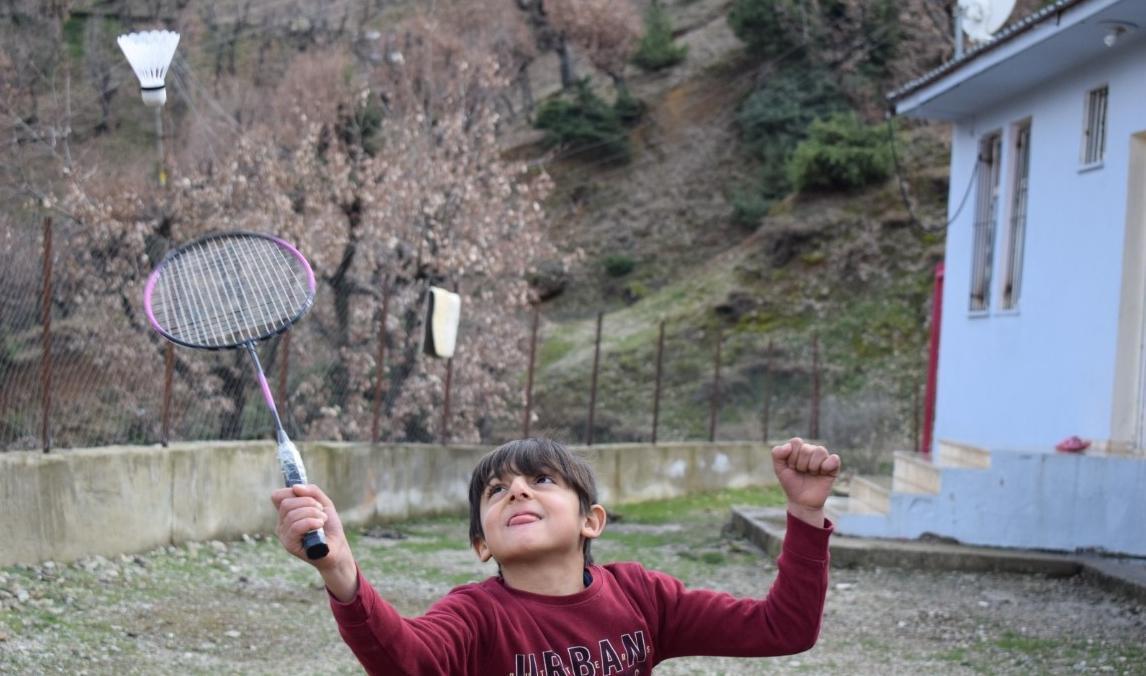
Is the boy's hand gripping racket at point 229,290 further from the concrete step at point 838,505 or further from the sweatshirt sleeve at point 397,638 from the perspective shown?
the concrete step at point 838,505

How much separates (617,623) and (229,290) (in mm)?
1779

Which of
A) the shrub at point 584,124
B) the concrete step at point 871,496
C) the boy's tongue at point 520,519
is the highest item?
the shrub at point 584,124

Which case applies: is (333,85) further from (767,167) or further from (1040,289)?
(1040,289)

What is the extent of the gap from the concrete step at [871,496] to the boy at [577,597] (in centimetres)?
850

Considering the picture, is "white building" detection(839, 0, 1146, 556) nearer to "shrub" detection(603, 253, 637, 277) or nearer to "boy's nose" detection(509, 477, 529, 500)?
"boy's nose" detection(509, 477, 529, 500)

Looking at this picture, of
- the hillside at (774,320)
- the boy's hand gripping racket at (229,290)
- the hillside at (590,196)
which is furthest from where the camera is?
the hillside at (774,320)

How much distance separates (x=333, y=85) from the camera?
31.8 meters

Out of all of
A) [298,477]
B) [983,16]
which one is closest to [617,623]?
[298,477]

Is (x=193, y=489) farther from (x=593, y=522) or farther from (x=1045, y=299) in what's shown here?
(x=593, y=522)

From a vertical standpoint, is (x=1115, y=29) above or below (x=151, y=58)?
above

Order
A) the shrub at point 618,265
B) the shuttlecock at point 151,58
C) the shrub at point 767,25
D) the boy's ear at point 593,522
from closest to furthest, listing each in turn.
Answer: the boy's ear at point 593,522, the shuttlecock at point 151,58, the shrub at point 618,265, the shrub at point 767,25

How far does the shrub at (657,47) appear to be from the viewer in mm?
43688

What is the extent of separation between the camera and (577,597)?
2.99 meters

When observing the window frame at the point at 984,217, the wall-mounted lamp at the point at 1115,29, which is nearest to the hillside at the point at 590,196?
the window frame at the point at 984,217
